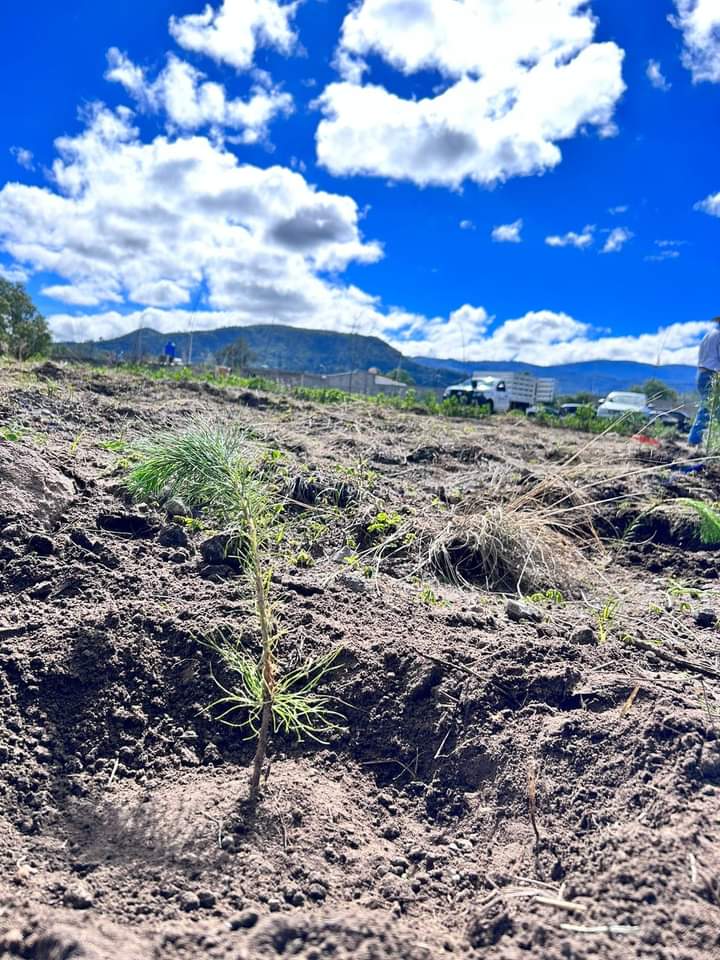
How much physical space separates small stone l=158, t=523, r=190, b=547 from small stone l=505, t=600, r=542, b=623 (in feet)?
5.00

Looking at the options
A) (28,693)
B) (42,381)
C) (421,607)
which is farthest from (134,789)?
(42,381)

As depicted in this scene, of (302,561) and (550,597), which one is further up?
(302,561)

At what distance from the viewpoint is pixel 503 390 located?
20.7 m

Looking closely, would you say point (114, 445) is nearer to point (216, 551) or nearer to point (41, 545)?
point (41, 545)

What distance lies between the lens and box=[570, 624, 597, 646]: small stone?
7.58 ft

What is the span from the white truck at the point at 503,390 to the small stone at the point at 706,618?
1569 centimetres

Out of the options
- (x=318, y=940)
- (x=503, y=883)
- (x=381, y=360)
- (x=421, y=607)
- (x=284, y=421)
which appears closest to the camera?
(x=318, y=940)

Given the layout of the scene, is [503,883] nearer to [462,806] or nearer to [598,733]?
[462,806]

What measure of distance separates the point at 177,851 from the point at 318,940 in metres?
0.45

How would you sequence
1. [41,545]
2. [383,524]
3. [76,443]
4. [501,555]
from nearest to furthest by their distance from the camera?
[41,545] → [501,555] → [383,524] → [76,443]

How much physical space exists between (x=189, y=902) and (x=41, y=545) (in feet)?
5.65

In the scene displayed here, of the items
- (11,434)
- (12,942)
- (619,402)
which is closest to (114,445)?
(11,434)

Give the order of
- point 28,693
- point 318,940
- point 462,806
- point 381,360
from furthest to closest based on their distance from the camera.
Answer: point 381,360
point 28,693
point 462,806
point 318,940

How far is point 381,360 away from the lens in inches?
2670
